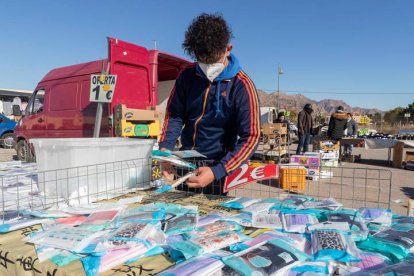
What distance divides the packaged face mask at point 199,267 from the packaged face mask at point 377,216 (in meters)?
0.77

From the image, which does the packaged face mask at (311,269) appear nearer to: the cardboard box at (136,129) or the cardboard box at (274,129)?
the cardboard box at (136,129)

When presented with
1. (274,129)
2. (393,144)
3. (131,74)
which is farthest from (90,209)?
(393,144)

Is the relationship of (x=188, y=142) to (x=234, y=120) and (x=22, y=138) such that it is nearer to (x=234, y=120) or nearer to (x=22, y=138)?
(x=234, y=120)

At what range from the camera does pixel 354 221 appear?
49.9 inches

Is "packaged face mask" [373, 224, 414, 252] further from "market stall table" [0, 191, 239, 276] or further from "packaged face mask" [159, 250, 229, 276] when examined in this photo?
"market stall table" [0, 191, 239, 276]

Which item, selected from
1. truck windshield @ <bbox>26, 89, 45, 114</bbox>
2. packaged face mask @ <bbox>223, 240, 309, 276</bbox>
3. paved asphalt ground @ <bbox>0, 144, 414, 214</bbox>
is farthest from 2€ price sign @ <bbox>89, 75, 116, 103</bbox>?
packaged face mask @ <bbox>223, 240, 309, 276</bbox>

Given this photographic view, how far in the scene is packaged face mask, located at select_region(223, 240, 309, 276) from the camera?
0.90 m

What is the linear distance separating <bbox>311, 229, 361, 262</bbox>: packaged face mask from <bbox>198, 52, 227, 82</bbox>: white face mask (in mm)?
1024

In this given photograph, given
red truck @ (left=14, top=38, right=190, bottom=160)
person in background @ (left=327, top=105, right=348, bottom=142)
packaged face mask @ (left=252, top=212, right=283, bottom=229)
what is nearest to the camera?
packaged face mask @ (left=252, top=212, right=283, bottom=229)

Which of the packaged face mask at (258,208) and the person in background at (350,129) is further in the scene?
the person in background at (350,129)

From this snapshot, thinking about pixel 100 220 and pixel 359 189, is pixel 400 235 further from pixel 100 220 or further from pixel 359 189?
pixel 359 189

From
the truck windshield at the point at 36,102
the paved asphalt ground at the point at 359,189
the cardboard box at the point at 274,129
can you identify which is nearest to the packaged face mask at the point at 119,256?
the paved asphalt ground at the point at 359,189

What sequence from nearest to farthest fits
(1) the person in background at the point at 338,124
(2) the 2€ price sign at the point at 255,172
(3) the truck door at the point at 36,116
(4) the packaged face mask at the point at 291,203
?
(4) the packaged face mask at the point at 291,203 → (2) the 2€ price sign at the point at 255,172 → (3) the truck door at the point at 36,116 → (1) the person in background at the point at 338,124

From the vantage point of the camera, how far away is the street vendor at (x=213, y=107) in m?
1.64
